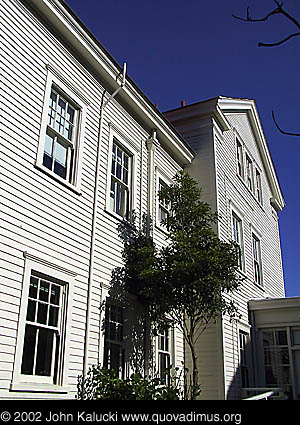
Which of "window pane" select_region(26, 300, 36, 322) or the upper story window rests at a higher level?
the upper story window

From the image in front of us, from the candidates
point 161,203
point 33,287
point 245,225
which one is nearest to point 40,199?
point 33,287

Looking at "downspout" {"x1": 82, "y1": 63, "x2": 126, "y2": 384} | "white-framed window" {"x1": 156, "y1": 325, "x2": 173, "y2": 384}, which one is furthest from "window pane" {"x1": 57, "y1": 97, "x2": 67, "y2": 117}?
"white-framed window" {"x1": 156, "y1": 325, "x2": 173, "y2": 384}

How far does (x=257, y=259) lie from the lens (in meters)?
18.4

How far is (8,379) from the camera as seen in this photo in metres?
6.54

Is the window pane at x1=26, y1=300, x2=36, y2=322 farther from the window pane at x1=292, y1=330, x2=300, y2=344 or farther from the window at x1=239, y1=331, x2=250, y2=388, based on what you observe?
the window pane at x1=292, y1=330, x2=300, y2=344

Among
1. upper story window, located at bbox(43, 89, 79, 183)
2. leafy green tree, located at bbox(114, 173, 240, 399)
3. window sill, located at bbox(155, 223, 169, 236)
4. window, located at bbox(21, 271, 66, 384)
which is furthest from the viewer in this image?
window sill, located at bbox(155, 223, 169, 236)

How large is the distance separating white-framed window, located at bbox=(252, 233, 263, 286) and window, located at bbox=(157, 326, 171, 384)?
22.6 feet

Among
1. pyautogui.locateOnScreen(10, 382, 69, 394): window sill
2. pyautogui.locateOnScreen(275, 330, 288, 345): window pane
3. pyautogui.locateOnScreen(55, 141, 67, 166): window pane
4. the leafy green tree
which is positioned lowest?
pyautogui.locateOnScreen(10, 382, 69, 394): window sill

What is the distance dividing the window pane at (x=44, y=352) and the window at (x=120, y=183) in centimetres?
352

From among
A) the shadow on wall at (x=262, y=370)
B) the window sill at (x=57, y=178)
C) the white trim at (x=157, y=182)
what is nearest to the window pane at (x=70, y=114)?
the window sill at (x=57, y=178)

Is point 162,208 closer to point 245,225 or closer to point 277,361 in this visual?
point 245,225

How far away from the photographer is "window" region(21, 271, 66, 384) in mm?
7152

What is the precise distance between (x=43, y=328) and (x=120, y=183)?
13.9 feet
